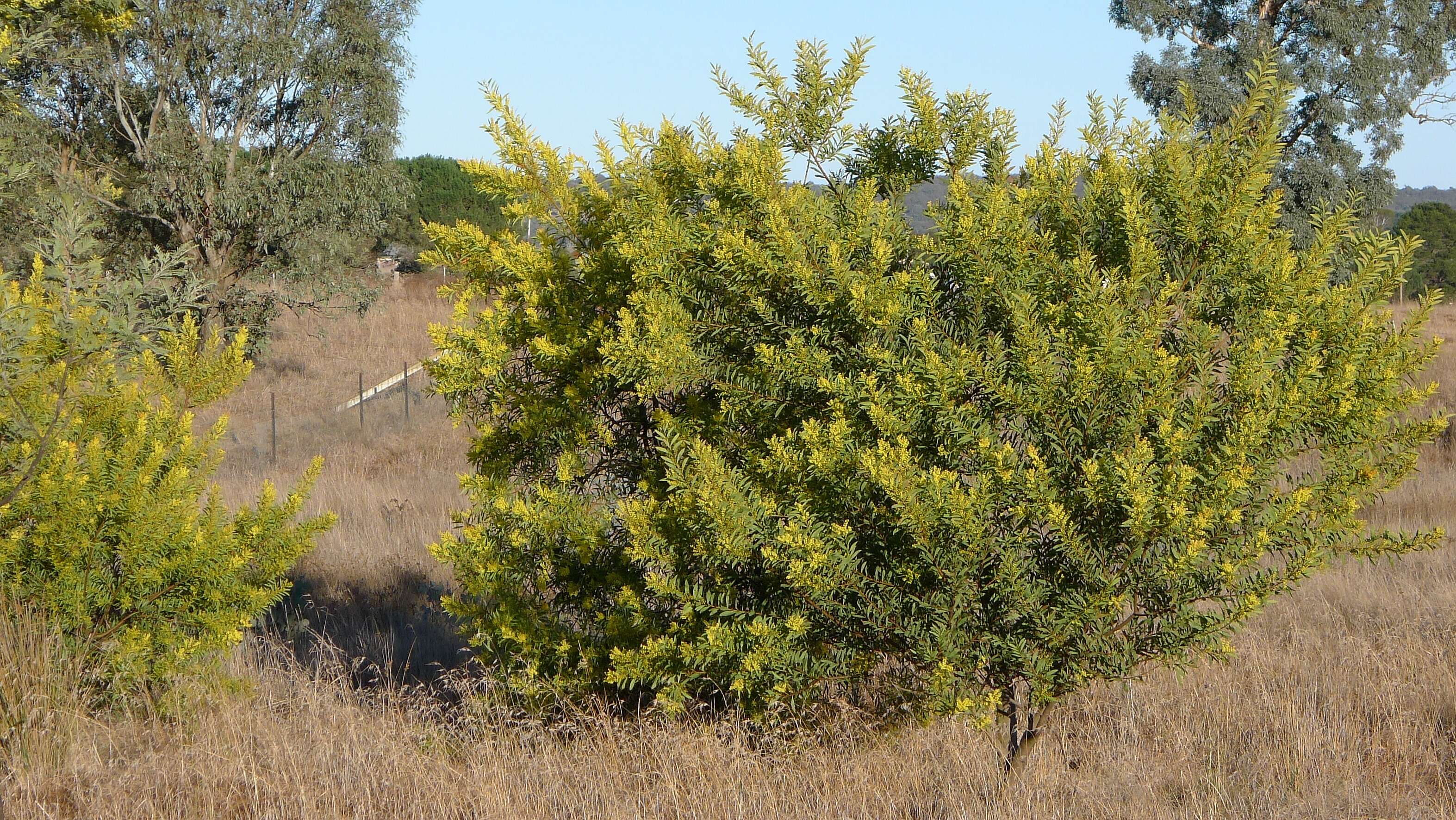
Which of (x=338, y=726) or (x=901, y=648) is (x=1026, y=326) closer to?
(x=901, y=648)

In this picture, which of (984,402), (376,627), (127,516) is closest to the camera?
(984,402)

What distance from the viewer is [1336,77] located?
23.8m

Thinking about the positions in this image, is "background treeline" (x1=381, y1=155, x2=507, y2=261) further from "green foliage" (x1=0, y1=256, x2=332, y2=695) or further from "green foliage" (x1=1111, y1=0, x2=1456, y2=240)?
"green foliage" (x1=0, y1=256, x2=332, y2=695)

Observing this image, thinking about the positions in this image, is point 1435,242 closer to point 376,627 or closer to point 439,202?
point 439,202

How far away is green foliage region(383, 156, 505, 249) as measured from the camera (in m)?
42.6

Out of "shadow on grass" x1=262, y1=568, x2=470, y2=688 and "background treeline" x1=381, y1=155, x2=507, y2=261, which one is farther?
"background treeline" x1=381, y1=155, x2=507, y2=261

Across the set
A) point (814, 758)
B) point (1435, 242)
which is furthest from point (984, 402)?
point (1435, 242)

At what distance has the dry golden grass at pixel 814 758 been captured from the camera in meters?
3.80

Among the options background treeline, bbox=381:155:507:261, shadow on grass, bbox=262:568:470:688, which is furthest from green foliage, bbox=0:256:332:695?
background treeline, bbox=381:155:507:261

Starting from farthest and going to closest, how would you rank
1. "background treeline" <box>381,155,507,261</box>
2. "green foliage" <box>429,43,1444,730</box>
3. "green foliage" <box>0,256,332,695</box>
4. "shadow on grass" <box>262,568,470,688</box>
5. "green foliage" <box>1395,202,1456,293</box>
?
"background treeline" <box>381,155,507,261</box>
"green foliage" <box>1395,202,1456,293</box>
"shadow on grass" <box>262,568,470,688</box>
"green foliage" <box>0,256,332,695</box>
"green foliage" <box>429,43,1444,730</box>

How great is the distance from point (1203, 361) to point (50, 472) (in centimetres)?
459

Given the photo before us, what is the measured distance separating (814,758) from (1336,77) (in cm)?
2469

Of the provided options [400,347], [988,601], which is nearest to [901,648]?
[988,601]

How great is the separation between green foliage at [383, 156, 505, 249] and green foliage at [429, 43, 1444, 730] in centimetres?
3846
